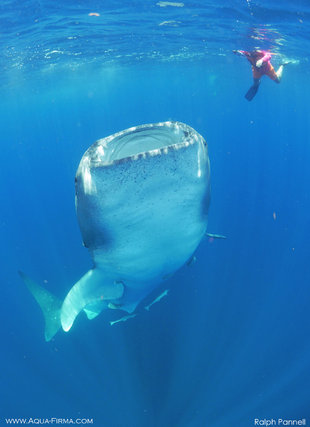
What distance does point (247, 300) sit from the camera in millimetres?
9766

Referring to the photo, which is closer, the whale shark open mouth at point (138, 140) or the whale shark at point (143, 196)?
the whale shark at point (143, 196)

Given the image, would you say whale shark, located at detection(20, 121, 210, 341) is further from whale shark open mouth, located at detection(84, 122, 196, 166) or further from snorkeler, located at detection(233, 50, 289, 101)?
snorkeler, located at detection(233, 50, 289, 101)

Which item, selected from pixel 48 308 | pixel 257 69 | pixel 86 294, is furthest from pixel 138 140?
pixel 257 69

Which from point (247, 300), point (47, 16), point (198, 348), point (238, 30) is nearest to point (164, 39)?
point (238, 30)

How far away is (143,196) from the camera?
2.33 m

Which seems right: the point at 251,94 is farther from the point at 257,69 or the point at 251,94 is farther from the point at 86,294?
the point at 86,294

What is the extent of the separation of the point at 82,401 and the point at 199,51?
23.4 metres

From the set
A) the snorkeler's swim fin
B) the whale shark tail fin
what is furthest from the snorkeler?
the whale shark tail fin

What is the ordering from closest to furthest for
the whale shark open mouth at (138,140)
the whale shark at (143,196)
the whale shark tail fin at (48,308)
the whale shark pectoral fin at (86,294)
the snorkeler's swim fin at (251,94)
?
the whale shark at (143,196) → the whale shark open mouth at (138,140) → the whale shark pectoral fin at (86,294) → the whale shark tail fin at (48,308) → the snorkeler's swim fin at (251,94)

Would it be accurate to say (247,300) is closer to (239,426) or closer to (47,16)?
(239,426)

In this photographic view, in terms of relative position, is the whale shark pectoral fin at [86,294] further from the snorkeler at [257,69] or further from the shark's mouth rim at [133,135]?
the snorkeler at [257,69]

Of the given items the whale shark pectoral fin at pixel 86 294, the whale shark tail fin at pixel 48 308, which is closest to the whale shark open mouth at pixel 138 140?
the whale shark pectoral fin at pixel 86 294

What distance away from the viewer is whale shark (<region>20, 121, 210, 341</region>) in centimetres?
220

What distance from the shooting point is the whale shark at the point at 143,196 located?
7.22 feet
